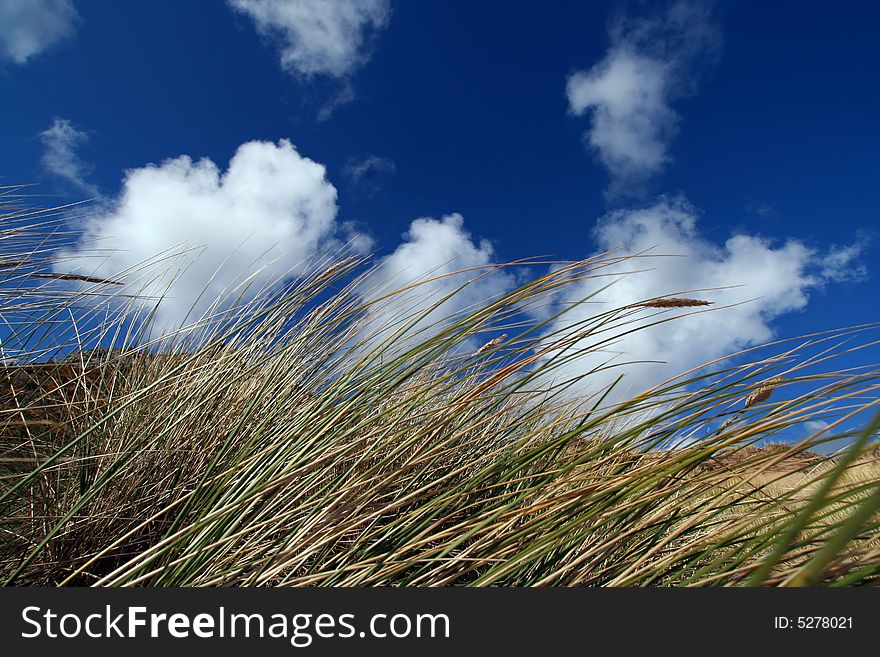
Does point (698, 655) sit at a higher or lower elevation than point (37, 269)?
lower

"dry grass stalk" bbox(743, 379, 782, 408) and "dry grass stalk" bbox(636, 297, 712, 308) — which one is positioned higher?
"dry grass stalk" bbox(636, 297, 712, 308)

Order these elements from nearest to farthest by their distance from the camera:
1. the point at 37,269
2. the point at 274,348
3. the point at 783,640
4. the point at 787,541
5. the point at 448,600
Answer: the point at 787,541 < the point at 783,640 < the point at 448,600 < the point at 37,269 < the point at 274,348

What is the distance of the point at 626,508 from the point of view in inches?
42.5

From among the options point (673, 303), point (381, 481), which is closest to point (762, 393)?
point (673, 303)

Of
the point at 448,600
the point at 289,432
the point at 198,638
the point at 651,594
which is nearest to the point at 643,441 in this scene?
the point at 651,594

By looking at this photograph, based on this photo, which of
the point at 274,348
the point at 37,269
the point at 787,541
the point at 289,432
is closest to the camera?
the point at 787,541

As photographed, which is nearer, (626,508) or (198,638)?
(198,638)

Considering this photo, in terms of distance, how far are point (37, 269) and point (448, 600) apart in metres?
1.81

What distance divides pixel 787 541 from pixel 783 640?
1.74 feet

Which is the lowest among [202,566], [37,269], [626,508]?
[202,566]

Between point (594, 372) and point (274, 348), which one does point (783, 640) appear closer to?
point (594, 372)

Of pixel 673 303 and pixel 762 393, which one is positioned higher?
pixel 673 303

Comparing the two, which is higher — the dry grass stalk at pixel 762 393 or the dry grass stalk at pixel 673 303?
the dry grass stalk at pixel 673 303

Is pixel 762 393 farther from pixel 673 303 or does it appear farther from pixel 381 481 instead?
pixel 381 481
